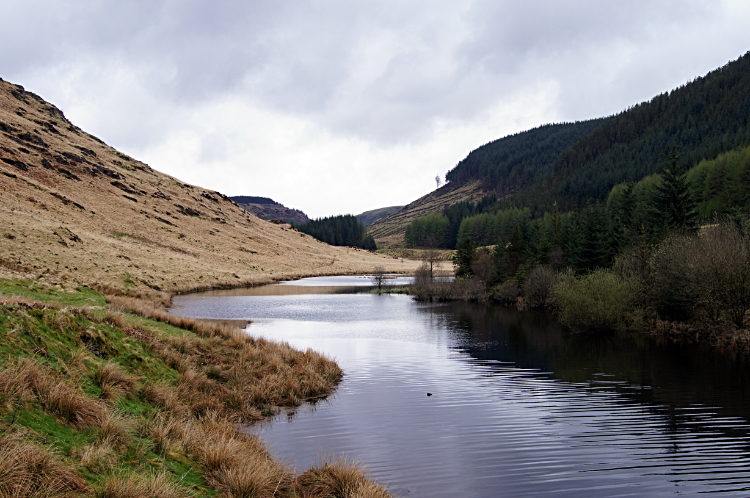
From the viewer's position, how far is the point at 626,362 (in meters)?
27.1

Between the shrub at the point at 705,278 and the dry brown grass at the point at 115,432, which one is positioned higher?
the shrub at the point at 705,278

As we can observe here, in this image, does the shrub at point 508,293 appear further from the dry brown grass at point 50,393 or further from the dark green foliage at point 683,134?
the dark green foliage at point 683,134

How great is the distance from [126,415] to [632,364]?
25881 millimetres

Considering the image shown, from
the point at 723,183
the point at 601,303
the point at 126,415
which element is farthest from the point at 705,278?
the point at 723,183

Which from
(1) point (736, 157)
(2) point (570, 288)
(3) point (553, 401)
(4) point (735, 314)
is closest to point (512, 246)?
(2) point (570, 288)

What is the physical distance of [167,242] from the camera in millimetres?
91562

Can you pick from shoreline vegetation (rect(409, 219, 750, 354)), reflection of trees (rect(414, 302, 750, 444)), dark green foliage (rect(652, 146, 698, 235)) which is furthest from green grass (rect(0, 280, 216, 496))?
dark green foliage (rect(652, 146, 698, 235))

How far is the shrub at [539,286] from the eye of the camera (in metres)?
56.2

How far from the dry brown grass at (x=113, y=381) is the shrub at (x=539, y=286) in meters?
50.2

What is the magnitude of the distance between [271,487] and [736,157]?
431 ft

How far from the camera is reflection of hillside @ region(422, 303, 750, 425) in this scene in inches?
780

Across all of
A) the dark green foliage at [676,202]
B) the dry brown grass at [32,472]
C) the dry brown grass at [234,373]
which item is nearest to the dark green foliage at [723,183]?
the dark green foliage at [676,202]

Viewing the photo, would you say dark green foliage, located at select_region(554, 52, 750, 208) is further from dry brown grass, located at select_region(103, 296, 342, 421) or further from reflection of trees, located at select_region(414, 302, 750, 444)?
dry brown grass, located at select_region(103, 296, 342, 421)

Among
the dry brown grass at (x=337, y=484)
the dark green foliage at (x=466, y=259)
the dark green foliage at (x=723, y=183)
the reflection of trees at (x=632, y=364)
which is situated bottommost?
the reflection of trees at (x=632, y=364)
